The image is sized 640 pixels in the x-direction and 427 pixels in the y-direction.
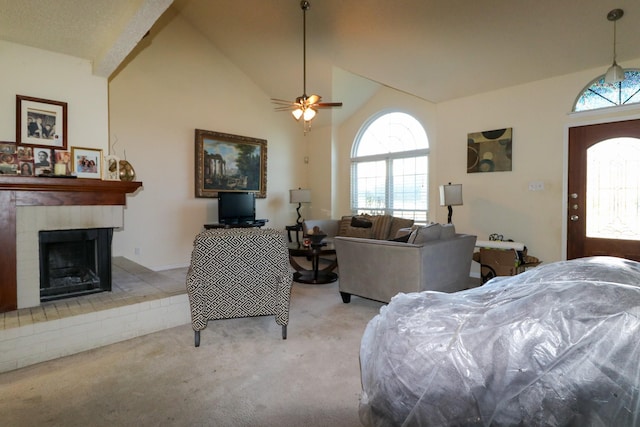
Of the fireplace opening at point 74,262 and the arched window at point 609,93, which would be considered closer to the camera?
the fireplace opening at point 74,262

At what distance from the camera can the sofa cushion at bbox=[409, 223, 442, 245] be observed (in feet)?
10.8

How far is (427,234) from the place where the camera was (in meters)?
3.40

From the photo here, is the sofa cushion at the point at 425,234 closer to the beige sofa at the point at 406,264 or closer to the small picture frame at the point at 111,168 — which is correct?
the beige sofa at the point at 406,264

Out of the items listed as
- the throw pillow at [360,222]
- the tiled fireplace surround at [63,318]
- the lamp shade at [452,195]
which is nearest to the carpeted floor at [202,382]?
the tiled fireplace surround at [63,318]

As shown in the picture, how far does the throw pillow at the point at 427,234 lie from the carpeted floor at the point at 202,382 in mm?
1097

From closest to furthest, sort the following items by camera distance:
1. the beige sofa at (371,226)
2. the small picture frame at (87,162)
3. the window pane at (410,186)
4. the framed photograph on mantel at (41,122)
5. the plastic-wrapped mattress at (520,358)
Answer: the plastic-wrapped mattress at (520,358), the framed photograph on mantel at (41,122), the small picture frame at (87,162), the beige sofa at (371,226), the window pane at (410,186)

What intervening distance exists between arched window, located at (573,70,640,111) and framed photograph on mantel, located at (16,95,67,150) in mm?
5693

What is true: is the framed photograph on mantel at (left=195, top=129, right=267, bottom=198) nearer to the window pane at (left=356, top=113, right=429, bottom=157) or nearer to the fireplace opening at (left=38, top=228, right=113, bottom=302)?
the window pane at (left=356, top=113, right=429, bottom=157)

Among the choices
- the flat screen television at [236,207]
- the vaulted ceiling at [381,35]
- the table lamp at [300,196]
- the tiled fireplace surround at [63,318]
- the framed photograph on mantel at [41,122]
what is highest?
the vaulted ceiling at [381,35]

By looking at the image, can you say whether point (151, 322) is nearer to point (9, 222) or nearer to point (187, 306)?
point (187, 306)

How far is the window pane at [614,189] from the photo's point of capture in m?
3.81

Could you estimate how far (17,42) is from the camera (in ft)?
9.30

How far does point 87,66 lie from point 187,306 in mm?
2501

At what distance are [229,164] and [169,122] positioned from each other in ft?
4.07
